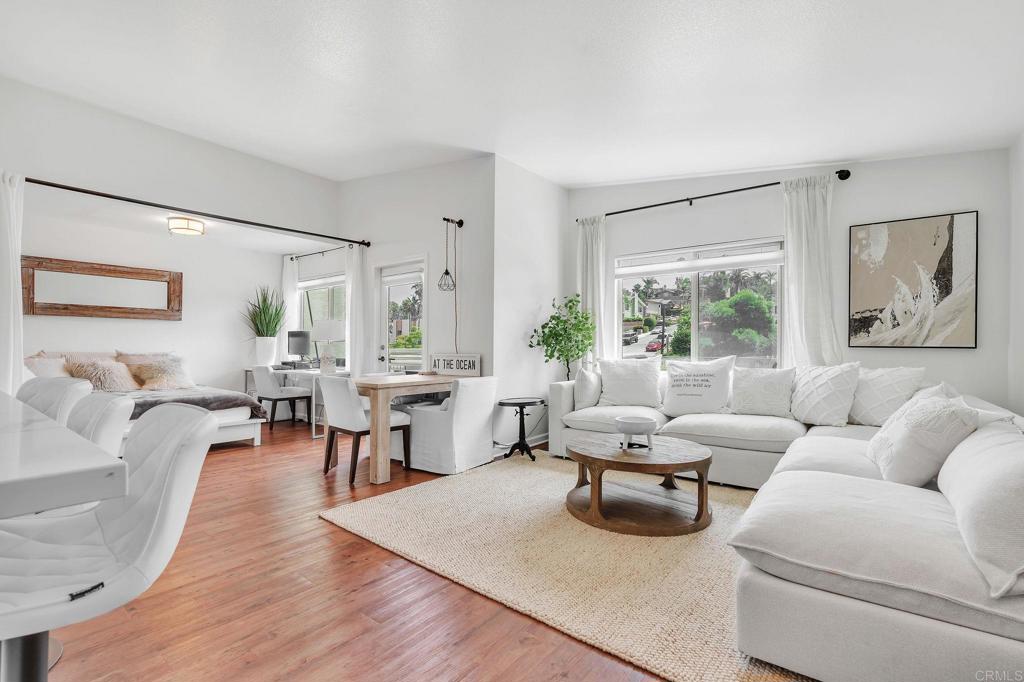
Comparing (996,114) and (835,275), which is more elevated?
(996,114)

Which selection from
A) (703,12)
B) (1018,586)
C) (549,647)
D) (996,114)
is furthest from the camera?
(996,114)

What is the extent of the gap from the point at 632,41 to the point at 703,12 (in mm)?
387

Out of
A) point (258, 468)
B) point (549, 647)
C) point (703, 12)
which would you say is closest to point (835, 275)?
point (703, 12)

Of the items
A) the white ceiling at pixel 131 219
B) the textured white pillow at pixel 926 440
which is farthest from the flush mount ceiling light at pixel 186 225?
the textured white pillow at pixel 926 440

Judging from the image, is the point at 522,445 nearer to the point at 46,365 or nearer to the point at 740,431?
the point at 740,431

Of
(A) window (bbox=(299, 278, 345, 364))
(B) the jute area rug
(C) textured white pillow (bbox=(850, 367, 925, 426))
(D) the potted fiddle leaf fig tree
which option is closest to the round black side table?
(D) the potted fiddle leaf fig tree

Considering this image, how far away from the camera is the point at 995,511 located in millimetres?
1395

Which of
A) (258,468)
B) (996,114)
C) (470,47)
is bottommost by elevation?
(258,468)

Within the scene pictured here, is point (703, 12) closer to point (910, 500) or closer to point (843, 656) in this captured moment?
point (910, 500)

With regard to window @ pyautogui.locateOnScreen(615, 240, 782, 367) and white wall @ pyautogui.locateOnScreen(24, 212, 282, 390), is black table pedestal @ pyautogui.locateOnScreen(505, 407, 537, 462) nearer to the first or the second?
window @ pyautogui.locateOnScreen(615, 240, 782, 367)

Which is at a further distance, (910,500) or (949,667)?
(910,500)

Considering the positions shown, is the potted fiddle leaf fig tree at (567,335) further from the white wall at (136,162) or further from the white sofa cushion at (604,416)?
the white wall at (136,162)

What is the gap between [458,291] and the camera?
15.6 feet

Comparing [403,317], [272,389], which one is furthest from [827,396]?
[272,389]
